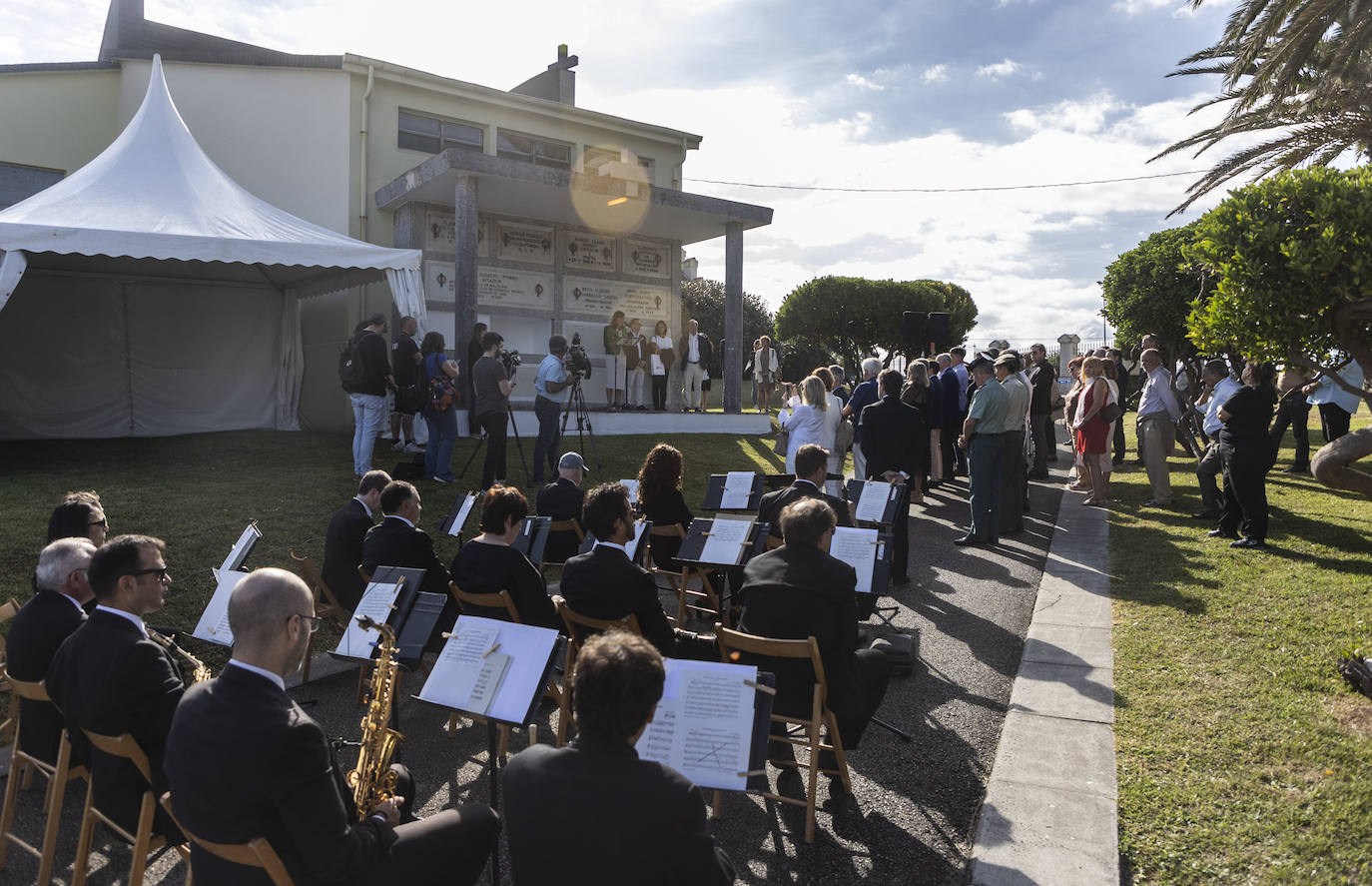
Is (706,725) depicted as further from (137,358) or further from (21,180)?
(21,180)

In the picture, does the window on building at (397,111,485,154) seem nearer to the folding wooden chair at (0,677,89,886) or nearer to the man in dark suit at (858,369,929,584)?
the man in dark suit at (858,369,929,584)

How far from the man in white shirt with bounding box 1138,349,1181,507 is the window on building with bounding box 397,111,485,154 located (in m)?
12.8

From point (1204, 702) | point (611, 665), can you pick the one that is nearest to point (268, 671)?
point (611, 665)

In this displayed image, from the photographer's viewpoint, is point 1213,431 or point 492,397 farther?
point 492,397

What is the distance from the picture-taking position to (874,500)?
664 centimetres

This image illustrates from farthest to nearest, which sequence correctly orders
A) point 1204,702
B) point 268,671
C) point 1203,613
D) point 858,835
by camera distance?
point 1203,613 → point 1204,702 → point 858,835 → point 268,671

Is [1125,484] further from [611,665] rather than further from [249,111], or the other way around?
[249,111]

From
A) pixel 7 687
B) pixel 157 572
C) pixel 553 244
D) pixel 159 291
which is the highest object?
pixel 553 244

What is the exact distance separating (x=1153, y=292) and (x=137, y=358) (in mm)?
19484

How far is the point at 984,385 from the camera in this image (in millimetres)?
8797

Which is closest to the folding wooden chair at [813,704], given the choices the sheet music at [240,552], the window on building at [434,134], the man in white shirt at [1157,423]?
the sheet music at [240,552]

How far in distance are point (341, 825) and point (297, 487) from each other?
8117 millimetres

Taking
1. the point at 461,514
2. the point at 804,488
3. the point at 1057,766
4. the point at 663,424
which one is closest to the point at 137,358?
the point at 663,424

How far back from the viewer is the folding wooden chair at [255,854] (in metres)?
2.27
